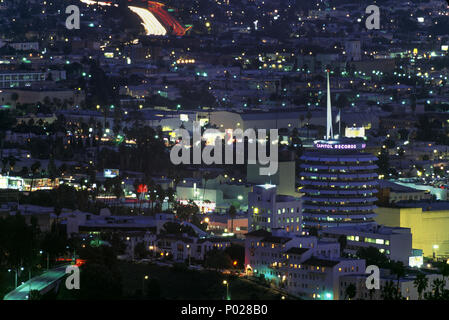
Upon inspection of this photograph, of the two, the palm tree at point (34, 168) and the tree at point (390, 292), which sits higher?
the palm tree at point (34, 168)

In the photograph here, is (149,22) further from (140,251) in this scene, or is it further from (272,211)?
(140,251)

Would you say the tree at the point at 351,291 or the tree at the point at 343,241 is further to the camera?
the tree at the point at 343,241

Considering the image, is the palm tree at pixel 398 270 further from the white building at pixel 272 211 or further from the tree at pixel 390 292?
the white building at pixel 272 211

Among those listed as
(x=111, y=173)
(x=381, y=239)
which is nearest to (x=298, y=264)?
(x=381, y=239)

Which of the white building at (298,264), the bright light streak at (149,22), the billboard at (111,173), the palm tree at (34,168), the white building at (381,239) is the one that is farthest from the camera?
the bright light streak at (149,22)
